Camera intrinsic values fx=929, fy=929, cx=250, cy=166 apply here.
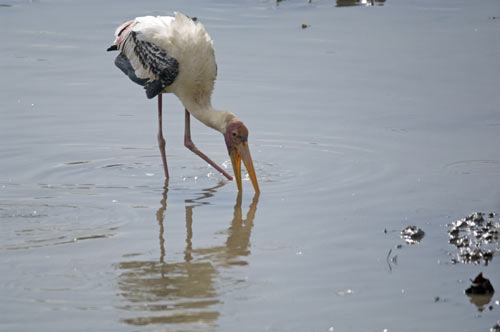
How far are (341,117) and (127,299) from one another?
4410mm

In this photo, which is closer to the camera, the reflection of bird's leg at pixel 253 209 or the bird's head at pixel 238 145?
the reflection of bird's leg at pixel 253 209

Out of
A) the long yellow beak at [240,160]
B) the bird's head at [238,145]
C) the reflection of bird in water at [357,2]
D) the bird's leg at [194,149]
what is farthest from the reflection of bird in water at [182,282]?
the reflection of bird in water at [357,2]

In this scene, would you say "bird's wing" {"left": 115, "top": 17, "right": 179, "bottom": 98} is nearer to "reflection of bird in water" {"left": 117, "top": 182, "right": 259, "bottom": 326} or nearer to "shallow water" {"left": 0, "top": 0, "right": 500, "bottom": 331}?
"shallow water" {"left": 0, "top": 0, "right": 500, "bottom": 331}

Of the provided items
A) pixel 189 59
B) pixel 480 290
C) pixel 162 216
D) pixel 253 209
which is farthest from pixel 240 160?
pixel 480 290

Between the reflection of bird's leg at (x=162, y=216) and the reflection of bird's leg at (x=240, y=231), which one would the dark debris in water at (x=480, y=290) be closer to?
the reflection of bird's leg at (x=240, y=231)

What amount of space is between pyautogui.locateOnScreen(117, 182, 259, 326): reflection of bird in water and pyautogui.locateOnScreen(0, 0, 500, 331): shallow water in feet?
0.04

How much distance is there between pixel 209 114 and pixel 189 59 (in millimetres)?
467

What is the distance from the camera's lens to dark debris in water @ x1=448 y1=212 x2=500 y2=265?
5.07m

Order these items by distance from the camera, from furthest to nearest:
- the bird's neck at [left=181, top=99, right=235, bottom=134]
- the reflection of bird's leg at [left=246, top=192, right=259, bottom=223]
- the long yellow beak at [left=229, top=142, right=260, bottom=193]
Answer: the bird's neck at [left=181, top=99, right=235, bottom=134]
the long yellow beak at [left=229, top=142, right=260, bottom=193]
the reflection of bird's leg at [left=246, top=192, right=259, bottom=223]

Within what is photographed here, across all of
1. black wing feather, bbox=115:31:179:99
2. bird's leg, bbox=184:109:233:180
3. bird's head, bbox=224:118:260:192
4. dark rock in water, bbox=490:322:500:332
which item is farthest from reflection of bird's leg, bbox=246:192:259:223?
dark rock in water, bbox=490:322:500:332

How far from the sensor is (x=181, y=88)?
759cm

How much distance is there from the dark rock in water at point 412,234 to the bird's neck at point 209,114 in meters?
2.10

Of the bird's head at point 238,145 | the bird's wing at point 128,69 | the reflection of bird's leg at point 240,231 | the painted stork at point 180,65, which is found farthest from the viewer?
the bird's wing at point 128,69

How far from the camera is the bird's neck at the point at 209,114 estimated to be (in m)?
7.22
